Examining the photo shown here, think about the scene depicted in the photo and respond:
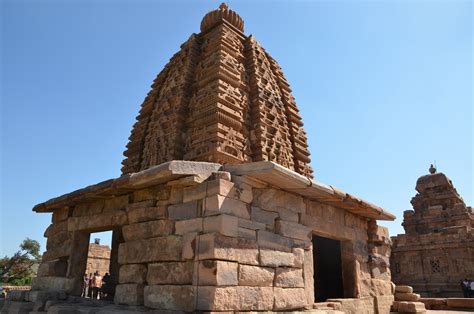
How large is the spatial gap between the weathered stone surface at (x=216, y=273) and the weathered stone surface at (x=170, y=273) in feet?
0.60

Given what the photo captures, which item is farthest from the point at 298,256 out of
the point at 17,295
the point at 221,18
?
the point at 221,18

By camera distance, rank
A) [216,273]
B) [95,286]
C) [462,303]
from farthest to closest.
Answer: [95,286]
[462,303]
[216,273]

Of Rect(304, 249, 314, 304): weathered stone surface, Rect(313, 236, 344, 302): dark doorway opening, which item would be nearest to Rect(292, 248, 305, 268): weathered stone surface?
Rect(304, 249, 314, 304): weathered stone surface

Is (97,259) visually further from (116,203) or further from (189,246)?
(189,246)

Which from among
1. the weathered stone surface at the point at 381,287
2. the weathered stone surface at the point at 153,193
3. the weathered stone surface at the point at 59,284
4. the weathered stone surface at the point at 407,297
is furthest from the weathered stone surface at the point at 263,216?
the weathered stone surface at the point at 407,297

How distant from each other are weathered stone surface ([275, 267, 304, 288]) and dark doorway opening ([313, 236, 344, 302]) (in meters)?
3.74

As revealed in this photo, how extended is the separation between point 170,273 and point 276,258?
4.59ft

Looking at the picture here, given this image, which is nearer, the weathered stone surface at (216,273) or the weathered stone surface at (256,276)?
the weathered stone surface at (216,273)

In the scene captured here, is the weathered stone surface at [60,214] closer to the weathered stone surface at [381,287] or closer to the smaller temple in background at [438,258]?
the weathered stone surface at [381,287]

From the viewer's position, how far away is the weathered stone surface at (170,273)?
4.32m

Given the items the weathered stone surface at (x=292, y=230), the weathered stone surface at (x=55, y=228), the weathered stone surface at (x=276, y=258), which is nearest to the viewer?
the weathered stone surface at (x=276, y=258)

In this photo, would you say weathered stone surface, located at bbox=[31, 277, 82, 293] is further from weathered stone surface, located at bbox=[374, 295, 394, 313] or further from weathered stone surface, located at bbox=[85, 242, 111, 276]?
weathered stone surface, located at bbox=[85, 242, 111, 276]

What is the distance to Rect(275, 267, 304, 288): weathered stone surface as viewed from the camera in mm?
4852

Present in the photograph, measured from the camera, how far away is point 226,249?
4293 millimetres
